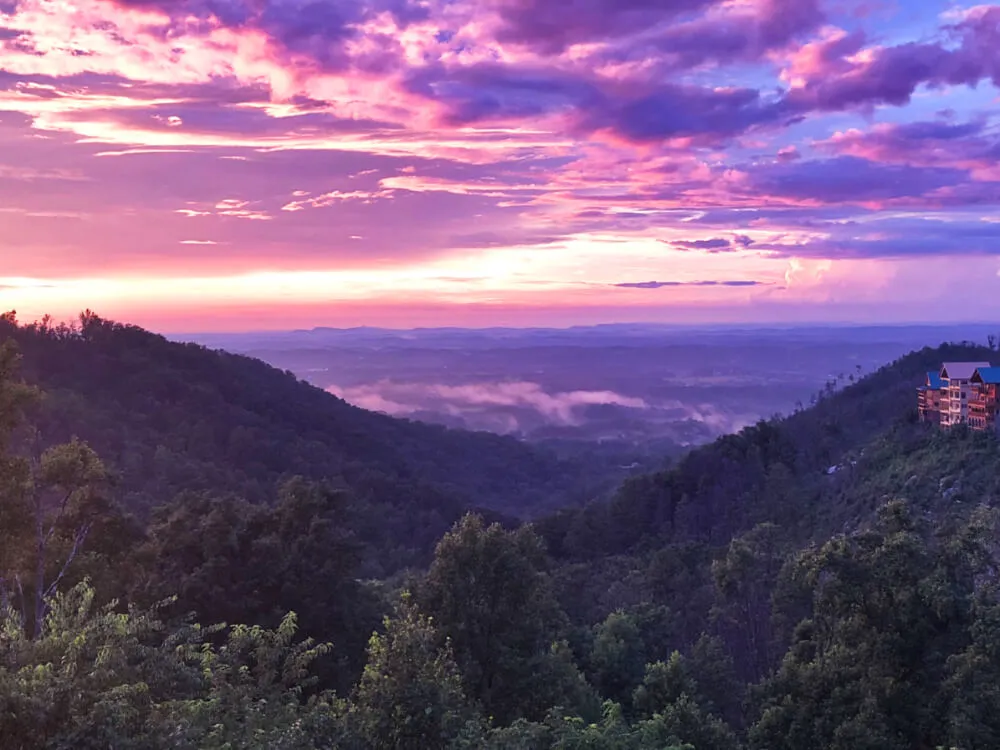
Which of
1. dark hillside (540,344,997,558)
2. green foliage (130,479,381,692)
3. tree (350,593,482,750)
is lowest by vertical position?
dark hillside (540,344,997,558)

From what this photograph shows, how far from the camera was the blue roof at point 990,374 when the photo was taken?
183 ft

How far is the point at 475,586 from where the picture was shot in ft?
58.4

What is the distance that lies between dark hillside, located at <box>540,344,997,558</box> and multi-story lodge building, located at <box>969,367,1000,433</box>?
5.47m

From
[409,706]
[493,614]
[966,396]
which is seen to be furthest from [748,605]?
[966,396]

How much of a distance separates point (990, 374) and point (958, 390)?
8.54 ft

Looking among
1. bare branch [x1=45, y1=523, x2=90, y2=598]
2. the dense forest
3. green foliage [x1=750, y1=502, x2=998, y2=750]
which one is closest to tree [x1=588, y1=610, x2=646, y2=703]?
the dense forest

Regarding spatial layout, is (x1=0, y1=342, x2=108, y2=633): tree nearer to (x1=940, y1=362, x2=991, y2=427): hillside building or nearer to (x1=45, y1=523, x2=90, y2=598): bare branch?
(x1=45, y1=523, x2=90, y2=598): bare branch

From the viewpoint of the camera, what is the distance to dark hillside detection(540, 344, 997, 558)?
6212 cm

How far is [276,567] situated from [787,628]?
1789cm

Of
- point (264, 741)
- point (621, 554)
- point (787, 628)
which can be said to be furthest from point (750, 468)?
point (264, 741)

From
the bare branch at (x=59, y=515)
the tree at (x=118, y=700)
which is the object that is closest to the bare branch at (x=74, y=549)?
the bare branch at (x=59, y=515)

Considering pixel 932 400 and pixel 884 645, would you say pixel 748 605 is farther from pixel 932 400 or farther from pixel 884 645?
pixel 932 400

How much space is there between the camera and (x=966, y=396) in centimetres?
5844

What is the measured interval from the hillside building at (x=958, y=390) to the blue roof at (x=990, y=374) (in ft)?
1.98
